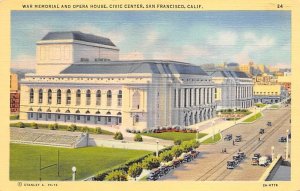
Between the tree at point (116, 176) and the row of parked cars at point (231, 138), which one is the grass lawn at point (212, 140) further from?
the tree at point (116, 176)

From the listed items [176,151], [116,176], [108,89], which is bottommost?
[116,176]

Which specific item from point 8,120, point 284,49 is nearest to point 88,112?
point 8,120

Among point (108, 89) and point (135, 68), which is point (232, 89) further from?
point (108, 89)

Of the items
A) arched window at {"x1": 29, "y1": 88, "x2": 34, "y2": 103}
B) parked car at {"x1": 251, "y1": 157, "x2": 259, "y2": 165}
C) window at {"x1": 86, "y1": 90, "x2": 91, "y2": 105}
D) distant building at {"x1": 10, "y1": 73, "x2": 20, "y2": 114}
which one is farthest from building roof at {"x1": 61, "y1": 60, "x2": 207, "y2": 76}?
parked car at {"x1": 251, "y1": 157, "x2": 259, "y2": 165}

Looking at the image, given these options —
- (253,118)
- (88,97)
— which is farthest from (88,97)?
(253,118)
